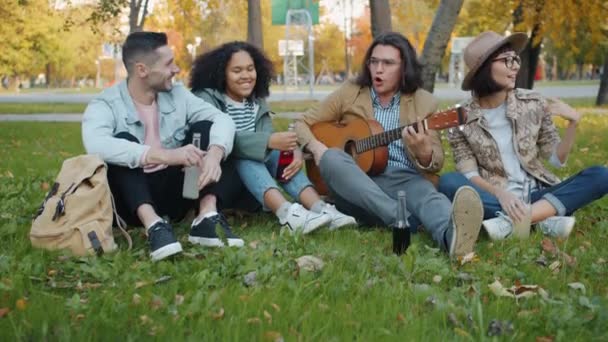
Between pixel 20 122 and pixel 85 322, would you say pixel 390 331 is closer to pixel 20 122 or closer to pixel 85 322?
pixel 85 322

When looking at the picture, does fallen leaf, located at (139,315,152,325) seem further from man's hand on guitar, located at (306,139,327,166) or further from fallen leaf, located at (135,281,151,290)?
man's hand on guitar, located at (306,139,327,166)

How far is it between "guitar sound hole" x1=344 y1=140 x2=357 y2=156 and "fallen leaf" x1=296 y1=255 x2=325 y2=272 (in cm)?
150

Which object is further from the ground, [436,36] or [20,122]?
[436,36]

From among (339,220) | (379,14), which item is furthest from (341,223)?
(379,14)

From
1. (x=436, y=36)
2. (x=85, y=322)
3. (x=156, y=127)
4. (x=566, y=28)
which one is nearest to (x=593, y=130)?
(x=436, y=36)

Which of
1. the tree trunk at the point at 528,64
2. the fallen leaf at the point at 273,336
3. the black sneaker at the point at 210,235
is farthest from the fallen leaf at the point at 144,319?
the tree trunk at the point at 528,64

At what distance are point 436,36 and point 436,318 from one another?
870 cm

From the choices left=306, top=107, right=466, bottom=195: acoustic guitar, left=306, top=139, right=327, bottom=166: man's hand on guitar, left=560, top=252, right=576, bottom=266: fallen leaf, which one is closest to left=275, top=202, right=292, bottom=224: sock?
left=306, top=139, right=327, bottom=166: man's hand on guitar

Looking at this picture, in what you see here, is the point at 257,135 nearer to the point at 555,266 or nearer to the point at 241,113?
the point at 241,113

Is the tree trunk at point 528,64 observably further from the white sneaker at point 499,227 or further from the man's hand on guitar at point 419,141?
the white sneaker at point 499,227

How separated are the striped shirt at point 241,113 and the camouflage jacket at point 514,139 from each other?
1378 mm

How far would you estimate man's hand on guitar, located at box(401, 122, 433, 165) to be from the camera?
4.81 metres

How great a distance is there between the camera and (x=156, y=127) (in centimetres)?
493

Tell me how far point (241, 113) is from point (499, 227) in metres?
1.94
